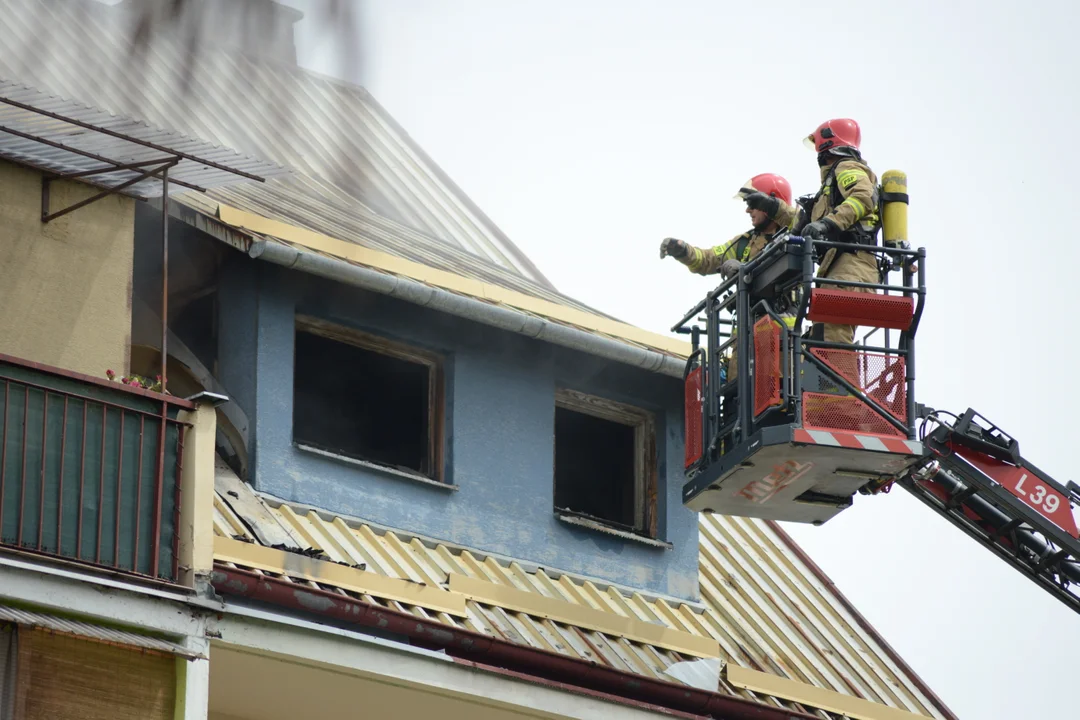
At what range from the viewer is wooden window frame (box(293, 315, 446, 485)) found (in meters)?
12.9

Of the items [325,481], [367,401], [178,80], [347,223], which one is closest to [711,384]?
[367,401]

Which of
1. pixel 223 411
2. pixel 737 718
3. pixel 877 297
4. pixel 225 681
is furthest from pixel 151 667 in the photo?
pixel 877 297

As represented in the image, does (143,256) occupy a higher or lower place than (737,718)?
higher

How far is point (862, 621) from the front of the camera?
15.6 m

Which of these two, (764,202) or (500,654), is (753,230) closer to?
(764,202)

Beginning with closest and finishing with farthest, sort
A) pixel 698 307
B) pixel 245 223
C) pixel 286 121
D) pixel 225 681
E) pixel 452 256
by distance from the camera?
pixel 286 121
pixel 225 681
pixel 245 223
pixel 698 307
pixel 452 256

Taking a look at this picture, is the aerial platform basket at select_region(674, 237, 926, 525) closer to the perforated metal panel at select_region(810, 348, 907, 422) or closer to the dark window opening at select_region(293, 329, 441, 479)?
the perforated metal panel at select_region(810, 348, 907, 422)

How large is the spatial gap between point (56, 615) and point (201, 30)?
6.95 m

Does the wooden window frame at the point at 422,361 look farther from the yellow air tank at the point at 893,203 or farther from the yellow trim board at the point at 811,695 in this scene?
the yellow air tank at the point at 893,203

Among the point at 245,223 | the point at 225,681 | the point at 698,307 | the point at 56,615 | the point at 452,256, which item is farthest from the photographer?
the point at 452,256

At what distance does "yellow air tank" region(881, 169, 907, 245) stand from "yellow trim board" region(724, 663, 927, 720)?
3458 mm

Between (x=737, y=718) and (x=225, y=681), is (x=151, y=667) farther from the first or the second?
(x=737, y=718)

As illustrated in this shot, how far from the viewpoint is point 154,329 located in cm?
1272

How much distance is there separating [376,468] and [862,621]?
211 inches
